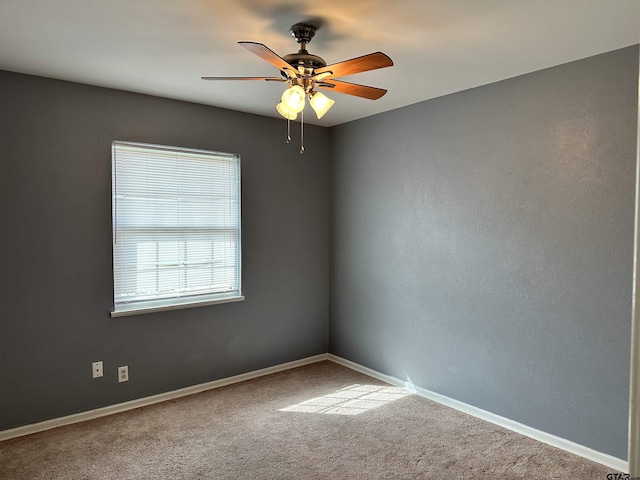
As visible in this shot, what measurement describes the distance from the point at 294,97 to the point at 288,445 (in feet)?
7.06

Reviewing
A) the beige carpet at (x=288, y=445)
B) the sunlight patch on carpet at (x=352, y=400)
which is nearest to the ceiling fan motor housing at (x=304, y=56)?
the beige carpet at (x=288, y=445)

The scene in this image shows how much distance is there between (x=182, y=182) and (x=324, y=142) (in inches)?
62.2

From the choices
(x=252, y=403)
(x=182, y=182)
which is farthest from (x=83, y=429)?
(x=182, y=182)

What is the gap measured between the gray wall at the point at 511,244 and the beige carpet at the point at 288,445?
1.10 feet

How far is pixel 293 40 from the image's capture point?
7.95ft

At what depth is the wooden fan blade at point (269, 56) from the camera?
1.84 meters

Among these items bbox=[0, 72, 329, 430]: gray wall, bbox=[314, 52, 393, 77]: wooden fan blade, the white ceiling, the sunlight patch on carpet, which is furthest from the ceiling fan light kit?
the sunlight patch on carpet

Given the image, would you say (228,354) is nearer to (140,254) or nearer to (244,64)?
(140,254)

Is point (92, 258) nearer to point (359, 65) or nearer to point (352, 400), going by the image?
point (352, 400)

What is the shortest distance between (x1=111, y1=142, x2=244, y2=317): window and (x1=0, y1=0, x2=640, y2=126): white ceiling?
2.20ft

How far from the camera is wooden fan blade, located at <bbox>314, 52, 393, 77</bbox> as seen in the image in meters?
1.94

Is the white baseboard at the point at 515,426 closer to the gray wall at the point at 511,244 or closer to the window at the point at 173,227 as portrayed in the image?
the gray wall at the point at 511,244

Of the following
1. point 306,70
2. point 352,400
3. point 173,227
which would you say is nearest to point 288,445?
point 352,400

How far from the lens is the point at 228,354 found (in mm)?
3928
